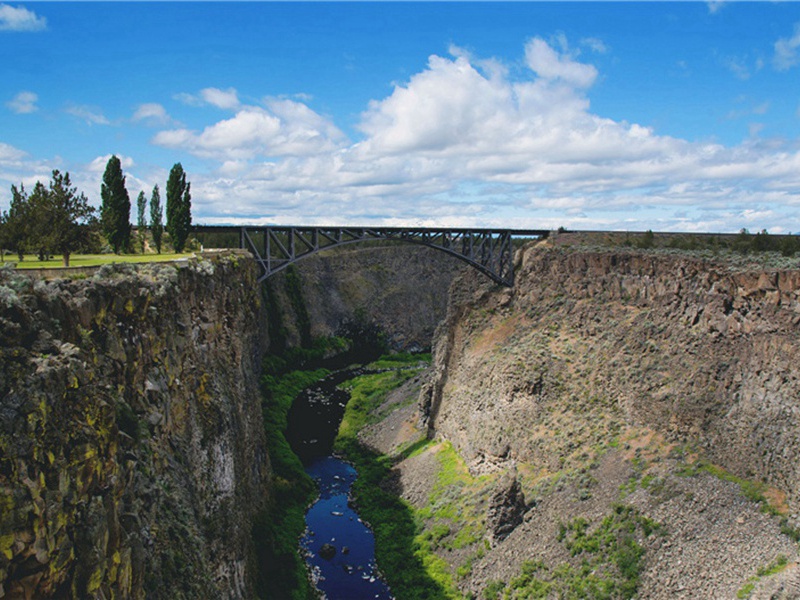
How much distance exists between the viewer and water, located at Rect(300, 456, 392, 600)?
128 feet

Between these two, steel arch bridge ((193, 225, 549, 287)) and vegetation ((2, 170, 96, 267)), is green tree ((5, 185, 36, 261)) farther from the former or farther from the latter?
steel arch bridge ((193, 225, 549, 287))

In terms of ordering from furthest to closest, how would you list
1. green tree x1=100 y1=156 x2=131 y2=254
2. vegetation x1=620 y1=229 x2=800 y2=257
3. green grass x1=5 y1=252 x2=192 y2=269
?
1. green tree x1=100 y1=156 x2=131 y2=254
2. vegetation x1=620 y1=229 x2=800 y2=257
3. green grass x1=5 y1=252 x2=192 y2=269

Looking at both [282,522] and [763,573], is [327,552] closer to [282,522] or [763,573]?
[282,522]

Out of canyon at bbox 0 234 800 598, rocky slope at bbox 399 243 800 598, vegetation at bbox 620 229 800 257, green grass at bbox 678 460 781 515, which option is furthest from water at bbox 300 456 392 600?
vegetation at bbox 620 229 800 257

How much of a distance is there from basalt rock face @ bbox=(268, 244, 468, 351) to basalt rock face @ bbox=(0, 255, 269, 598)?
72451 mm

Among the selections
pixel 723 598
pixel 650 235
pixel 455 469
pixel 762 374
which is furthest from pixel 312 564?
pixel 650 235

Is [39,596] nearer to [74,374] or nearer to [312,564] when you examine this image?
A: [74,374]

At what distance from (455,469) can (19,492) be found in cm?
3914

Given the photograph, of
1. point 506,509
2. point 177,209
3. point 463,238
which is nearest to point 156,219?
point 177,209

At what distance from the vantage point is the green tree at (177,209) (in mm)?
60469

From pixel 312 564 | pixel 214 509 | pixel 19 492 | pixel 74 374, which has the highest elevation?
pixel 74 374

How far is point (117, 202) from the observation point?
5250 centimetres

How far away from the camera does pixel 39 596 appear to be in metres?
13.0

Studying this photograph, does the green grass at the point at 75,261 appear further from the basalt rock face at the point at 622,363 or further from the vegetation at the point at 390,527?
the basalt rock face at the point at 622,363
